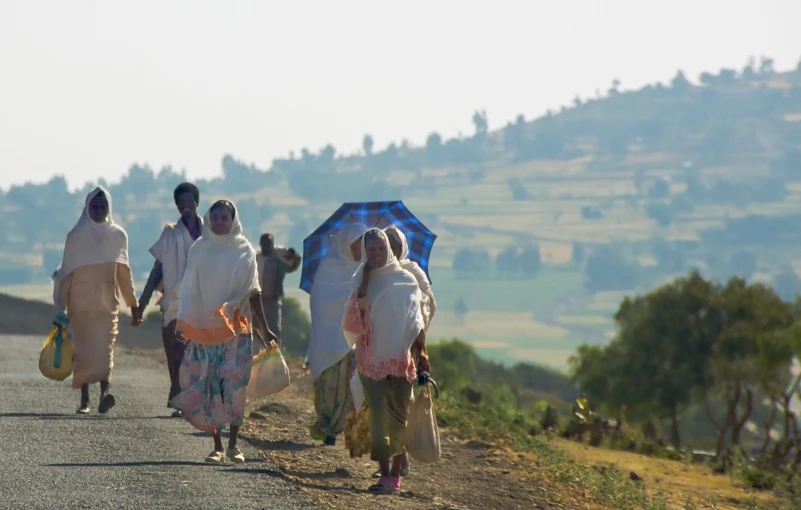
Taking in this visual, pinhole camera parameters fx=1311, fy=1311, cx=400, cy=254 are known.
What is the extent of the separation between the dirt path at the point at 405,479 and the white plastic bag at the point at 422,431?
0.31 meters

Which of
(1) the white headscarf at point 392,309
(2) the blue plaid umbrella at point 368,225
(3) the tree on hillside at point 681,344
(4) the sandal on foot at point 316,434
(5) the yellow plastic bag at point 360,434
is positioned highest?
(2) the blue plaid umbrella at point 368,225

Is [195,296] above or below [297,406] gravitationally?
above

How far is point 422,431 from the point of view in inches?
344

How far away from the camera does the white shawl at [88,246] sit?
11602 millimetres

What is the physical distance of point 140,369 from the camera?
60.5 ft

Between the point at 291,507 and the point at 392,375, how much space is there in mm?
1311

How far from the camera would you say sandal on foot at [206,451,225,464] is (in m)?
9.09

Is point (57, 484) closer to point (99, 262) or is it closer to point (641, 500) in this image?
point (99, 262)

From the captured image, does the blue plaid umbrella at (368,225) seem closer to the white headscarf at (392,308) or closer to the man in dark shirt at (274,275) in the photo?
the white headscarf at (392,308)

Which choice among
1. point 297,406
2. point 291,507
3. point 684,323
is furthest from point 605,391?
point 291,507

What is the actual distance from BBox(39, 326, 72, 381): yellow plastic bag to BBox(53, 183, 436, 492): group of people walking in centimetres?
8

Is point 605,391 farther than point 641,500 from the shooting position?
Yes

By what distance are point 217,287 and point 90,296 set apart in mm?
2801

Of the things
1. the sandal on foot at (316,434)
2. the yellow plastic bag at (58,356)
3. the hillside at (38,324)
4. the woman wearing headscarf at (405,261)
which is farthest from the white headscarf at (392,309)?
the hillside at (38,324)
